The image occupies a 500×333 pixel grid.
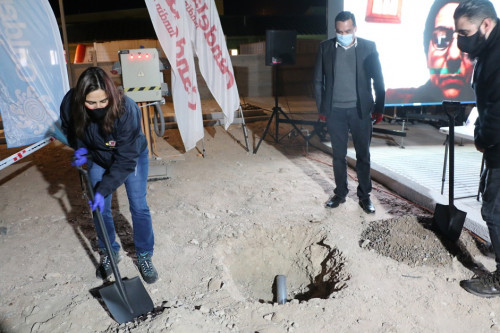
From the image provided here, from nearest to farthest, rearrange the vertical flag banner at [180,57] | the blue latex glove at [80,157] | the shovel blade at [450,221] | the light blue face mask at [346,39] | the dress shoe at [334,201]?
1. the blue latex glove at [80,157]
2. the shovel blade at [450,221]
3. the light blue face mask at [346,39]
4. the dress shoe at [334,201]
5. the vertical flag banner at [180,57]

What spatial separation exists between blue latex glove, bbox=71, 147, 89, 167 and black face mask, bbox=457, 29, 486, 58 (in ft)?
8.80

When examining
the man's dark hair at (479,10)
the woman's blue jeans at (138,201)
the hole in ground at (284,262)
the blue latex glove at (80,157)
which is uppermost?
the man's dark hair at (479,10)

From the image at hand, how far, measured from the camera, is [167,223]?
13.5 ft

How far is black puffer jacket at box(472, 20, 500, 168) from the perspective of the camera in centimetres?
237

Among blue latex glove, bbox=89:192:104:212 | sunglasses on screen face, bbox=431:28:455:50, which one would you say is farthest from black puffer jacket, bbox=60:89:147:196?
sunglasses on screen face, bbox=431:28:455:50

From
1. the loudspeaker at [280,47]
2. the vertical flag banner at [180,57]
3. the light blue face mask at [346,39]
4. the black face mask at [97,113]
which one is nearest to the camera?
the black face mask at [97,113]

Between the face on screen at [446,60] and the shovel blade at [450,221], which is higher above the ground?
the face on screen at [446,60]

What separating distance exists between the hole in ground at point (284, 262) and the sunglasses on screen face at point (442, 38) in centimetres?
390

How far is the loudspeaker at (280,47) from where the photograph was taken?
6762 millimetres

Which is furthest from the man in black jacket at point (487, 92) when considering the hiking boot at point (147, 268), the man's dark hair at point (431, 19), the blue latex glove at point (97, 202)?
the man's dark hair at point (431, 19)

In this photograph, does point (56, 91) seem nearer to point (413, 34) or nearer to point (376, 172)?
point (376, 172)

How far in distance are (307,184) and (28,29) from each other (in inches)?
156

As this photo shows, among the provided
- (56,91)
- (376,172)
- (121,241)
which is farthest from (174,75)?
(376,172)

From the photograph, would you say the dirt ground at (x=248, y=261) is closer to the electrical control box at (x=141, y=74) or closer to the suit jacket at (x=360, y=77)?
the suit jacket at (x=360, y=77)
